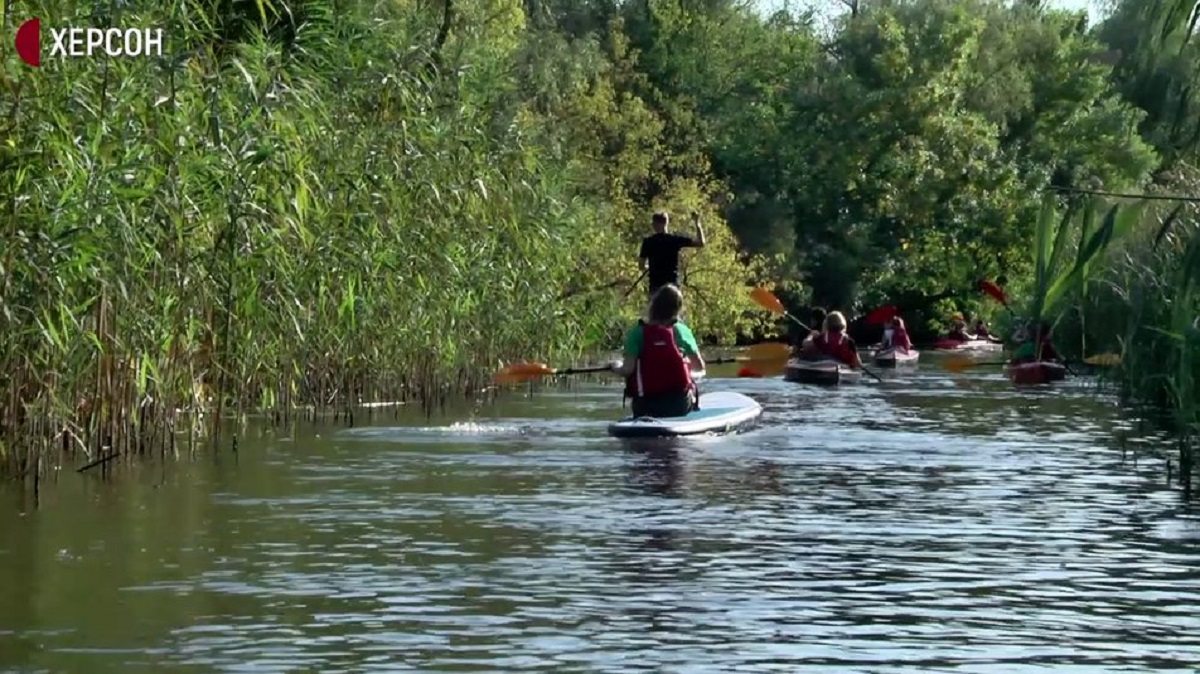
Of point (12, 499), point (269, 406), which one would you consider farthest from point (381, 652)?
point (269, 406)

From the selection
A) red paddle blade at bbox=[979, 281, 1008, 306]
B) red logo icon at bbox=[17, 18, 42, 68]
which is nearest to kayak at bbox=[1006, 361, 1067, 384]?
red paddle blade at bbox=[979, 281, 1008, 306]

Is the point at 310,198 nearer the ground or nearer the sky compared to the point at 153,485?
nearer the sky

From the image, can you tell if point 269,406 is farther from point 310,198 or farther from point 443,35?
point 443,35

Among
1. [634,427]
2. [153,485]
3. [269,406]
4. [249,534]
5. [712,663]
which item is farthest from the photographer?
[634,427]

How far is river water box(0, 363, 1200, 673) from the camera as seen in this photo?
367 inches

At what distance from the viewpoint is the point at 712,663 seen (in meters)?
8.99

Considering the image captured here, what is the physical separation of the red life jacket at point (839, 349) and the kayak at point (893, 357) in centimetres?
791

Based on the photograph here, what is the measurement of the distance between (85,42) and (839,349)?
18.2 m

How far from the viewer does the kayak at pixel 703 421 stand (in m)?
19.1

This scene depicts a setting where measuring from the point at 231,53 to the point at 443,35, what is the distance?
1459cm

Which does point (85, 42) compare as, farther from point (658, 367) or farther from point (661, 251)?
point (661, 251)

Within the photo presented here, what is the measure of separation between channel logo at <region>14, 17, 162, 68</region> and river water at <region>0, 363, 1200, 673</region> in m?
2.58

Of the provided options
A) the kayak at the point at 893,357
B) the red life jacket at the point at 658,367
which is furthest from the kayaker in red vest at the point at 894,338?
the red life jacket at the point at 658,367

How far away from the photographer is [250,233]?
53.2 feet
